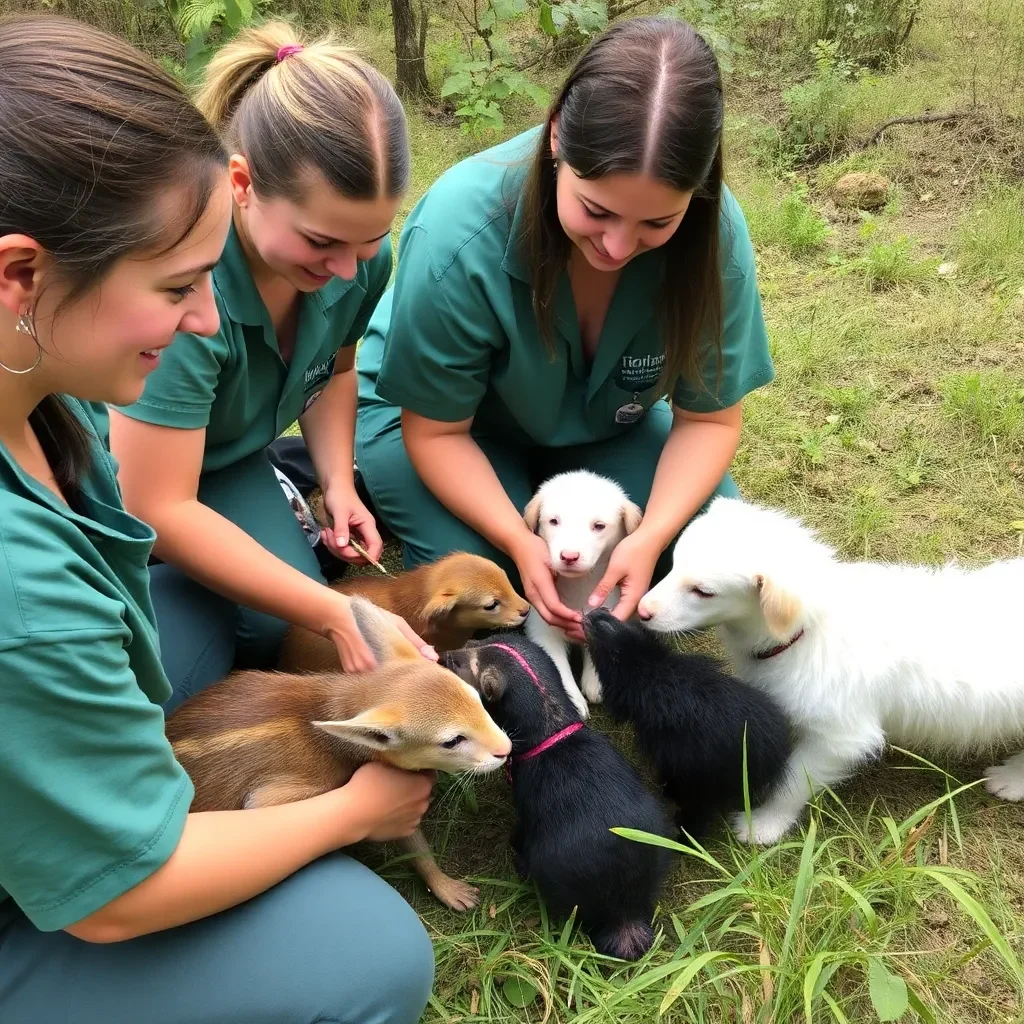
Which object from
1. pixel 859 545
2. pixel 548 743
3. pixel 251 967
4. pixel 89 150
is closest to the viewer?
pixel 89 150

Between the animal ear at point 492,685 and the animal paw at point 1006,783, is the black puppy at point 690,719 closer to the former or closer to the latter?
the animal ear at point 492,685

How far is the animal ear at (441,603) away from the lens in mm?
3006

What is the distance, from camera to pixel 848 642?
2658 mm

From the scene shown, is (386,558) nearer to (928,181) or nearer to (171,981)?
(171,981)

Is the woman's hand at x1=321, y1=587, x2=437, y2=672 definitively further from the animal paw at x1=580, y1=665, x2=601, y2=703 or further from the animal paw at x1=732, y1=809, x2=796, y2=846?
the animal paw at x1=732, y1=809, x2=796, y2=846

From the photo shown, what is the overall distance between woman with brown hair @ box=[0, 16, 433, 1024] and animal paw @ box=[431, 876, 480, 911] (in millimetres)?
570

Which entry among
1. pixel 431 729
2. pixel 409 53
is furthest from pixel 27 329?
pixel 409 53

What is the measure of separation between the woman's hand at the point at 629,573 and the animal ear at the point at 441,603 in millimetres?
467

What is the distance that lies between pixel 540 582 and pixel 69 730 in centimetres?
188

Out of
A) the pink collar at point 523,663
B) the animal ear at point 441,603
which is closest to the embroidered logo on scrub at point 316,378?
the animal ear at point 441,603

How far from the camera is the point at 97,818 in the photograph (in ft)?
4.86

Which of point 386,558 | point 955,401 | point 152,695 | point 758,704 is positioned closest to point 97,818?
point 152,695

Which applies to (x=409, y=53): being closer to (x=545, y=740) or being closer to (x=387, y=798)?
(x=545, y=740)

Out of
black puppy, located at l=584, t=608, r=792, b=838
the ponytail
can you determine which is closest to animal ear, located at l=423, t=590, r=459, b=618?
black puppy, located at l=584, t=608, r=792, b=838
